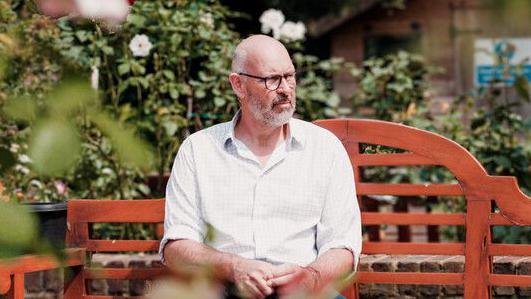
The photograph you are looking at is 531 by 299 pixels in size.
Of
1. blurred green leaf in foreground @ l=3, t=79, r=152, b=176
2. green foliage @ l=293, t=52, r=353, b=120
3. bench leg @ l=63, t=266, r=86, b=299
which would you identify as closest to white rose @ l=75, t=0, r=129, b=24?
blurred green leaf in foreground @ l=3, t=79, r=152, b=176

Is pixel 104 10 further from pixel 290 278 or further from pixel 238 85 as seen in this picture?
pixel 238 85

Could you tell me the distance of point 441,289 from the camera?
320 cm

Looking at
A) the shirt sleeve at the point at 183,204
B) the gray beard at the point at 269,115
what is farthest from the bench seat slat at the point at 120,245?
the gray beard at the point at 269,115

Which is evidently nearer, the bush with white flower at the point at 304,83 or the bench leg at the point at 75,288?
the bench leg at the point at 75,288

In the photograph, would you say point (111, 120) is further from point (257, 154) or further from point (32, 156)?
point (257, 154)

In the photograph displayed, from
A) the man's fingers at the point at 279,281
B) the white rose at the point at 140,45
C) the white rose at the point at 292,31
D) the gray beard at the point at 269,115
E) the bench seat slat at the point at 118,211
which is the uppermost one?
the white rose at the point at 292,31

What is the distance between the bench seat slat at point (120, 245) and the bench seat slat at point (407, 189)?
0.55m

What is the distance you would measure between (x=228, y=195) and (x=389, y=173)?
3234 millimetres

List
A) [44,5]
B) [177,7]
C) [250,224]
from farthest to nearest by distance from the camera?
[177,7] < [250,224] < [44,5]

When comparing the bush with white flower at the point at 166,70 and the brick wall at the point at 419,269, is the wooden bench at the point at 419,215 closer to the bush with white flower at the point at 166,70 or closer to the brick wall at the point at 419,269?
the brick wall at the point at 419,269

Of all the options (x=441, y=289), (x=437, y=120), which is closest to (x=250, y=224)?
(x=441, y=289)

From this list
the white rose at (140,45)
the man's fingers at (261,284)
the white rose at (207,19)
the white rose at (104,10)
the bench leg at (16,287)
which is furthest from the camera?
the white rose at (207,19)

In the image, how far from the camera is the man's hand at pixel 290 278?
216 cm

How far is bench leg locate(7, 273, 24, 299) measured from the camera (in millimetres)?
2389
